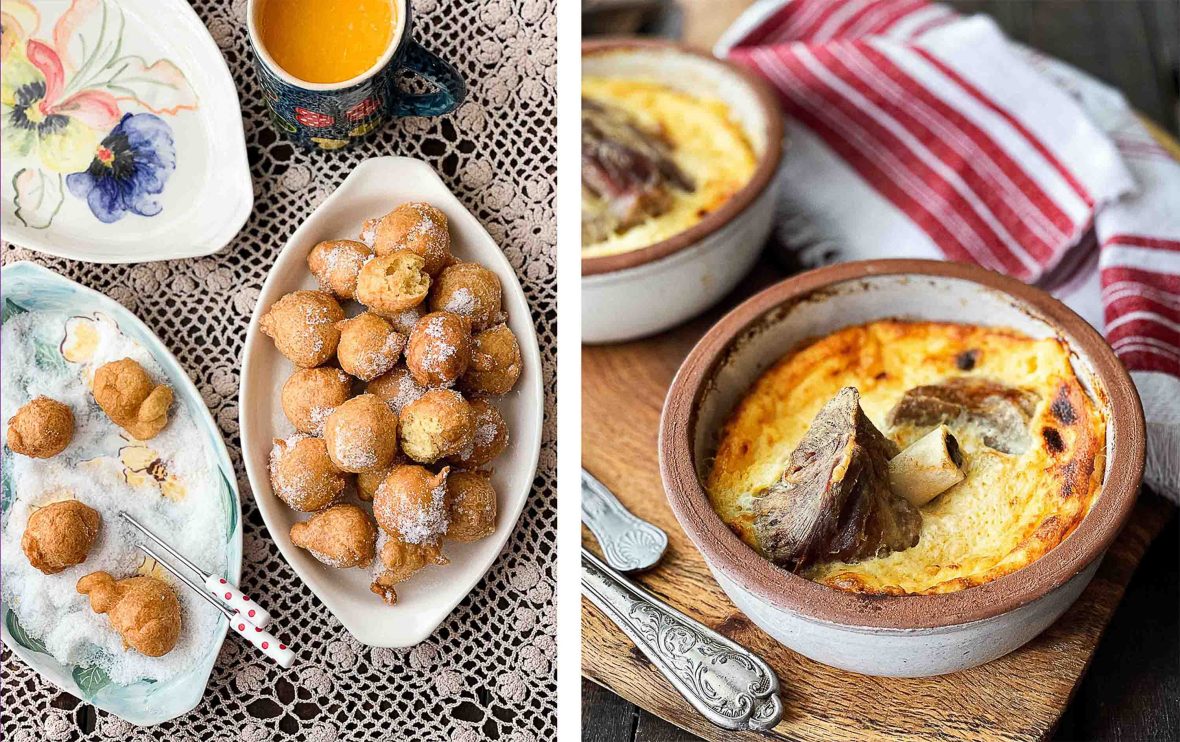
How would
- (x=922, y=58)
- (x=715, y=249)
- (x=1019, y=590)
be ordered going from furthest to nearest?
(x=922, y=58)
(x=715, y=249)
(x=1019, y=590)

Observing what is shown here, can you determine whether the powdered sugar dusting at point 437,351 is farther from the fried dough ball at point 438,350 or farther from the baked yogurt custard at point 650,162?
the baked yogurt custard at point 650,162

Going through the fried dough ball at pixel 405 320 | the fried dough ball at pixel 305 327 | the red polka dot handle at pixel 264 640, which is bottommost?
the red polka dot handle at pixel 264 640

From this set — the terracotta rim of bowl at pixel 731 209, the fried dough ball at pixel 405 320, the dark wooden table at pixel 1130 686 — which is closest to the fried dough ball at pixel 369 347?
the fried dough ball at pixel 405 320

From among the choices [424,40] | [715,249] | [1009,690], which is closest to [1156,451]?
[1009,690]

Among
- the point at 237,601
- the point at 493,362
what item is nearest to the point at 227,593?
the point at 237,601

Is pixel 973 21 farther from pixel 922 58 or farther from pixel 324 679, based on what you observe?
pixel 324 679

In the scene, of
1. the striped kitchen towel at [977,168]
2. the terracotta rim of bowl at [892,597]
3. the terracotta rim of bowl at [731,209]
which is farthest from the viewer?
the striped kitchen towel at [977,168]

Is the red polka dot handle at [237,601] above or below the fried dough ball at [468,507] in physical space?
below
